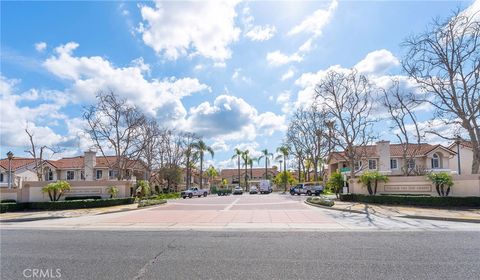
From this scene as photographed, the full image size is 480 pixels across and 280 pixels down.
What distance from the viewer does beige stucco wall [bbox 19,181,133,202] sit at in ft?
93.4

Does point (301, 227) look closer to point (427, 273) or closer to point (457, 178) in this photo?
point (427, 273)

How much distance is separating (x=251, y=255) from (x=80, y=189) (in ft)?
83.3

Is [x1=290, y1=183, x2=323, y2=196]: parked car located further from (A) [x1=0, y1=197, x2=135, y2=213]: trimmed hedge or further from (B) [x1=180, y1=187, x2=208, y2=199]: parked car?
(A) [x1=0, y1=197, x2=135, y2=213]: trimmed hedge

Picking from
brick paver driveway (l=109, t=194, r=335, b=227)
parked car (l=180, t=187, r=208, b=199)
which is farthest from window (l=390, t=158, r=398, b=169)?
brick paver driveway (l=109, t=194, r=335, b=227)

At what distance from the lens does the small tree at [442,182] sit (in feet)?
79.4

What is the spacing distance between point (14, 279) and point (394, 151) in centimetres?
5682

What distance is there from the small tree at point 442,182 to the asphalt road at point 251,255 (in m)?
13.5

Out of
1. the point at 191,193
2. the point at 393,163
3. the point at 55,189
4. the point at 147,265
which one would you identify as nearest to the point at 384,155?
the point at 393,163

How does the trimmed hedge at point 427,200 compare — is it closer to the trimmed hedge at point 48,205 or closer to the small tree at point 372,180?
the small tree at point 372,180

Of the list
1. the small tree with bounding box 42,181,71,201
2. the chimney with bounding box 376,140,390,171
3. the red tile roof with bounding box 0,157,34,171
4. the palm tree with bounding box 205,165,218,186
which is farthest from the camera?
the palm tree with bounding box 205,165,218,186

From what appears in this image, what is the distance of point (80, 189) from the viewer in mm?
29875

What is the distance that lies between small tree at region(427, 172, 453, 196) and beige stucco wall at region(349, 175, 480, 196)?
0.36m

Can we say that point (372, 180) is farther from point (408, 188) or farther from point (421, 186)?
point (421, 186)

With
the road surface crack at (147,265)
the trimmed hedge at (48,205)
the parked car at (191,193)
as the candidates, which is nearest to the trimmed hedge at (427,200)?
the road surface crack at (147,265)
